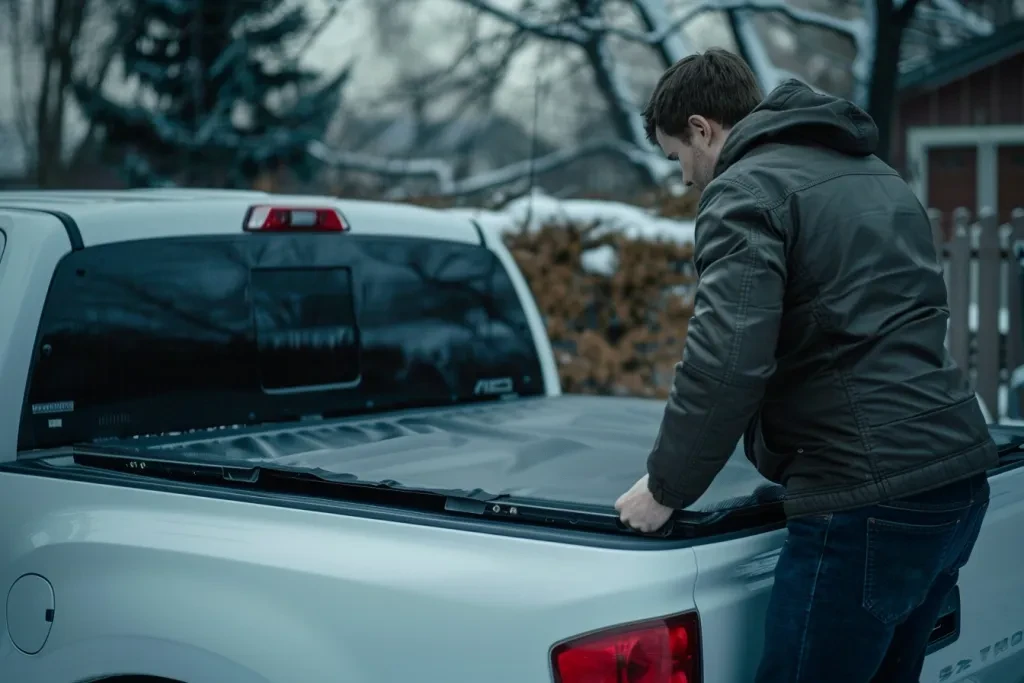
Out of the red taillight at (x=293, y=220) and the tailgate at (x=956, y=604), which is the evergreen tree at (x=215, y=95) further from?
Answer: the tailgate at (x=956, y=604)

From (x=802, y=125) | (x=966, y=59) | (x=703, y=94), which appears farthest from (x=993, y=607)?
(x=966, y=59)

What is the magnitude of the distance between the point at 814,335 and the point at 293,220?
5.91ft

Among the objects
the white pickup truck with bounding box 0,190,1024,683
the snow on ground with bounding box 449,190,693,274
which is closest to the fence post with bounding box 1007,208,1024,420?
the snow on ground with bounding box 449,190,693,274

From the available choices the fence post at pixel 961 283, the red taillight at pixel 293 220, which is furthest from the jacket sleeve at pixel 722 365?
the fence post at pixel 961 283

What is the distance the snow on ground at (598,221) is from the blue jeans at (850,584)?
5428 mm

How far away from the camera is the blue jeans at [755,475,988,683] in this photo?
2092 millimetres

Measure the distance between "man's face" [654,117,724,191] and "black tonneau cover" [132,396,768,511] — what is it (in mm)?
688

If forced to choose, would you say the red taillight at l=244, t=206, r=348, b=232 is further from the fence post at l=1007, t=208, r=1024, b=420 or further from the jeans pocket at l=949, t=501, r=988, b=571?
the fence post at l=1007, t=208, r=1024, b=420

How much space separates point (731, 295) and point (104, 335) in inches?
67.6

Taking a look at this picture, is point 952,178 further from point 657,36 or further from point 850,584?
point 850,584

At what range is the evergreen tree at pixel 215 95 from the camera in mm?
19266

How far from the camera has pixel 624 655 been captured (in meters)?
1.97

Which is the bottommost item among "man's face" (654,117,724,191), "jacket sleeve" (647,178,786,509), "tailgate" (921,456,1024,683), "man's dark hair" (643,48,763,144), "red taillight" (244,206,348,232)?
"tailgate" (921,456,1024,683)

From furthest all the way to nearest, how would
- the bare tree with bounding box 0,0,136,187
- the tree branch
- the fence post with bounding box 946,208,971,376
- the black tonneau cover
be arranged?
the bare tree with bounding box 0,0,136,187, the tree branch, the fence post with bounding box 946,208,971,376, the black tonneau cover
